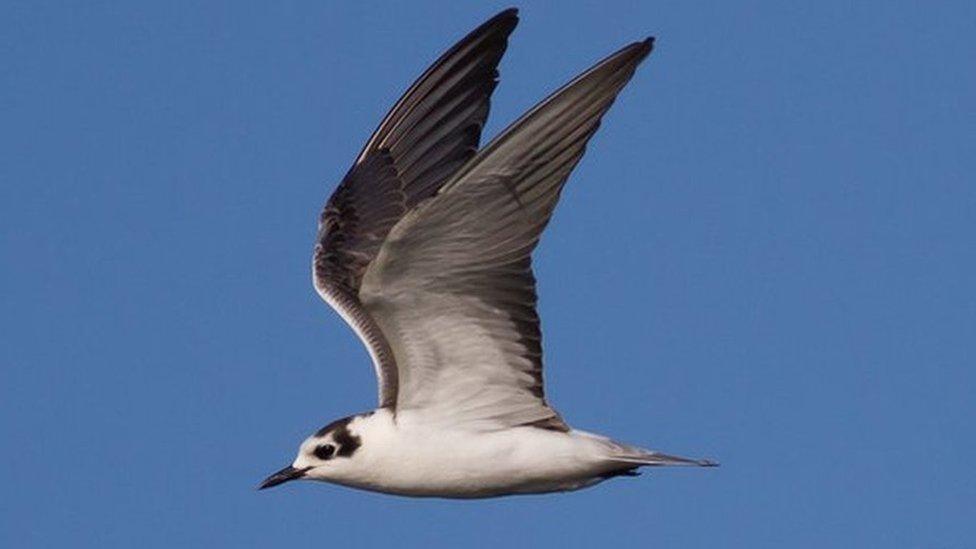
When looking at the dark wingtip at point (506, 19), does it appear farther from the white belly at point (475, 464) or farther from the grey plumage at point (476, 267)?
the white belly at point (475, 464)

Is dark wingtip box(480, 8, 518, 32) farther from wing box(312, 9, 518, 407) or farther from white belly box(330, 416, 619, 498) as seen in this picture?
white belly box(330, 416, 619, 498)

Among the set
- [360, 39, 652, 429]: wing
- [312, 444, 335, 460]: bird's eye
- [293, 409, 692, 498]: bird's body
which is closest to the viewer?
[360, 39, 652, 429]: wing

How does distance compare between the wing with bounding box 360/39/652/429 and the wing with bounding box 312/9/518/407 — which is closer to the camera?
the wing with bounding box 360/39/652/429

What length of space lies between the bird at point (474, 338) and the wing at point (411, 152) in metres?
0.63

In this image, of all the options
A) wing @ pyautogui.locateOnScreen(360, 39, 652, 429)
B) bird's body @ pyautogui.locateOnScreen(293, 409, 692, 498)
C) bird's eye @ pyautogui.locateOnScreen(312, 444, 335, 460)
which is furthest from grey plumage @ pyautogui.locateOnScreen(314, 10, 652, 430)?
bird's eye @ pyautogui.locateOnScreen(312, 444, 335, 460)

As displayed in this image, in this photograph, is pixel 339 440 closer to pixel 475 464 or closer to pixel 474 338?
pixel 475 464

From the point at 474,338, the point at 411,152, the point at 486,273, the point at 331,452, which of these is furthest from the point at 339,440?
the point at 411,152

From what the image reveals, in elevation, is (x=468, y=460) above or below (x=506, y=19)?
below

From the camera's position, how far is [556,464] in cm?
1313

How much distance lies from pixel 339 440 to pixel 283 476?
1.89ft

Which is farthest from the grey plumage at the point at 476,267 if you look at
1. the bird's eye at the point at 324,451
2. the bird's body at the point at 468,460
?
the bird's eye at the point at 324,451

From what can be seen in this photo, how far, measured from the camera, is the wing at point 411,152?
15.2m

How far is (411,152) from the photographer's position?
16.2 meters

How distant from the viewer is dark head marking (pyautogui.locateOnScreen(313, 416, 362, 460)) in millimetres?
13219
